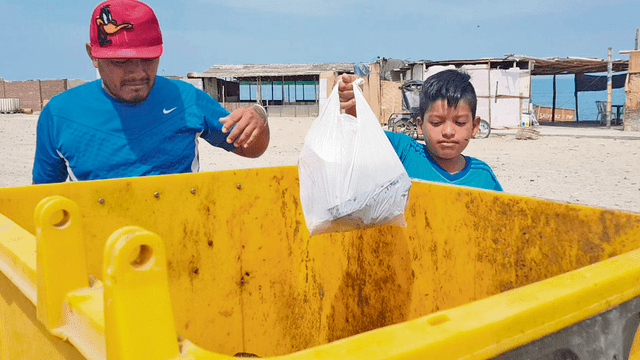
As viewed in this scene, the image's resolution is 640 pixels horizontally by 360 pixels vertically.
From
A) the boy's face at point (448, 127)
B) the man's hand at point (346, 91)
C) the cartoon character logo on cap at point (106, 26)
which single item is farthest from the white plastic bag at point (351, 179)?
the cartoon character logo on cap at point (106, 26)

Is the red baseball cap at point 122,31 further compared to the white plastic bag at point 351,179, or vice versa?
the red baseball cap at point 122,31

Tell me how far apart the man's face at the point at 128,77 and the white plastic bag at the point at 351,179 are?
87 centimetres

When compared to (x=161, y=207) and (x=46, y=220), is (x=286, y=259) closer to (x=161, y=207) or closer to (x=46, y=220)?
(x=161, y=207)

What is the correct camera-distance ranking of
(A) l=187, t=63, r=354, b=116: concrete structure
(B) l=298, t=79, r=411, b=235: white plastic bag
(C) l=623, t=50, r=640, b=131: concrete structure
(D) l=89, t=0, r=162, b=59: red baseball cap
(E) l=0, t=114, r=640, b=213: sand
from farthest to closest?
(A) l=187, t=63, r=354, b=116: concrete structure → (C) l=623, t=50, r=640, b=131: concrete structure → (E) l=0, t=114, r=640, b=213: sand → (D) l=89, t=0, r=162, b=59: red baseball cap → (B) l=298, t=79, r=411, b=235: white plastic bag

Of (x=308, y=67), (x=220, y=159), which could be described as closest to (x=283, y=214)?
(x=220, y=159)

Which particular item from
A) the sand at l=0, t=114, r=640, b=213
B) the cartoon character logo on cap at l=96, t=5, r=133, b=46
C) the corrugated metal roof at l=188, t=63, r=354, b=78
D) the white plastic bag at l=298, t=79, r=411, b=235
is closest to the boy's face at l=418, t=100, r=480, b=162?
the white plastic bag at l=298, t=79, r=411, b=235

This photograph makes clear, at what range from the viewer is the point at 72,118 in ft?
6.36

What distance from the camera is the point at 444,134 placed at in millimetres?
2023

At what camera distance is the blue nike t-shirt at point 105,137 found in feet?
6.35

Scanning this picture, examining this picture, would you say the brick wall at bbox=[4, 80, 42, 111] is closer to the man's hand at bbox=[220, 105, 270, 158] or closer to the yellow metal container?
the man's hand at bbox=[220, 105, 270, 158]

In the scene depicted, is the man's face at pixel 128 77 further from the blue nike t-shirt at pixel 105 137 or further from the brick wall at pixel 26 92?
the brick wall at pixel 26 92

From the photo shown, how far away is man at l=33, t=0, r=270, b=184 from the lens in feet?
6.12

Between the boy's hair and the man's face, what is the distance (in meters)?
1.20

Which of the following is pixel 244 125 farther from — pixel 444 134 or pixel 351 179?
pixel 444 134
